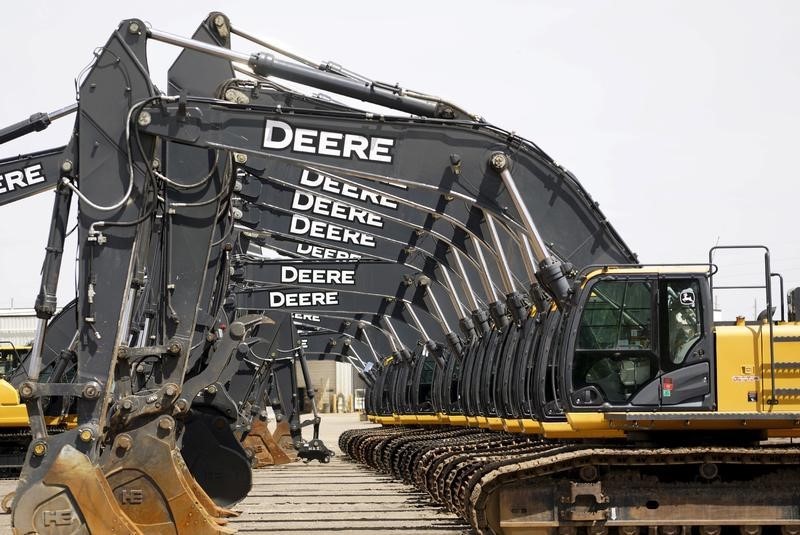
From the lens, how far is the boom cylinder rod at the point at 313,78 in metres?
15.1

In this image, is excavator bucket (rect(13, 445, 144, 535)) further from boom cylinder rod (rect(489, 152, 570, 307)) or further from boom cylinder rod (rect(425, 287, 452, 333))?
boom cylinder rod (rect(425, 287, 452, 333))

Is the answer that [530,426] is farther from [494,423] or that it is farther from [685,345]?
[494,423]

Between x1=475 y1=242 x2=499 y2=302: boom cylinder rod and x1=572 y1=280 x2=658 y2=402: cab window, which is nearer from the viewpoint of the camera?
x1=572 y1=280 x2=658 y2=402: cab window

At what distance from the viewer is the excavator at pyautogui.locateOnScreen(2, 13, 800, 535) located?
13766 millimetres

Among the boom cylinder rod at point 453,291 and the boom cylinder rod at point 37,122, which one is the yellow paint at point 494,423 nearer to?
the boom cylinder rod at point 453,291

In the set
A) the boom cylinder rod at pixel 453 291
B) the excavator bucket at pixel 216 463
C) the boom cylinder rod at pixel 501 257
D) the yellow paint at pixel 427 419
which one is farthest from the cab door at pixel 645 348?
the yellow paint at pixel 427 419

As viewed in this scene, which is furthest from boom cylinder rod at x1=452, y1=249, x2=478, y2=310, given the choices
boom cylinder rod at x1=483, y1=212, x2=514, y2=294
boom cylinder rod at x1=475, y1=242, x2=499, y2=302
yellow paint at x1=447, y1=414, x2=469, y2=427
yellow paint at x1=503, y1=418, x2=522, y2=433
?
yellow paint at x1=503, y1=418, x2=522, y2=433

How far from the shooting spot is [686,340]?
1381 cm

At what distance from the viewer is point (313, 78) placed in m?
15.5

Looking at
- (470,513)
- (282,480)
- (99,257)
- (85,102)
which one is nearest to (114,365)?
(99,257)

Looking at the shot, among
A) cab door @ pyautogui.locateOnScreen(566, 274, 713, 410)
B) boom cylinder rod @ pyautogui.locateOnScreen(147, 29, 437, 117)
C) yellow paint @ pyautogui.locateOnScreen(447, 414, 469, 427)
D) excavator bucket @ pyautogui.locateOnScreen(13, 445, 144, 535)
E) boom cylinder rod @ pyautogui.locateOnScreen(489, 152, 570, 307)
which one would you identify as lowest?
excavator bucket @ pyautogui.locateOnScreen(13, 445, 144, 535)

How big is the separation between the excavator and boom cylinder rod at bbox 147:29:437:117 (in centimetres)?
3

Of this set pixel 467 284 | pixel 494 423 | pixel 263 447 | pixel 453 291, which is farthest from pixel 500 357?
pixel 263 447

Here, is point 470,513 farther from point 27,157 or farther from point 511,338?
point 27,157
